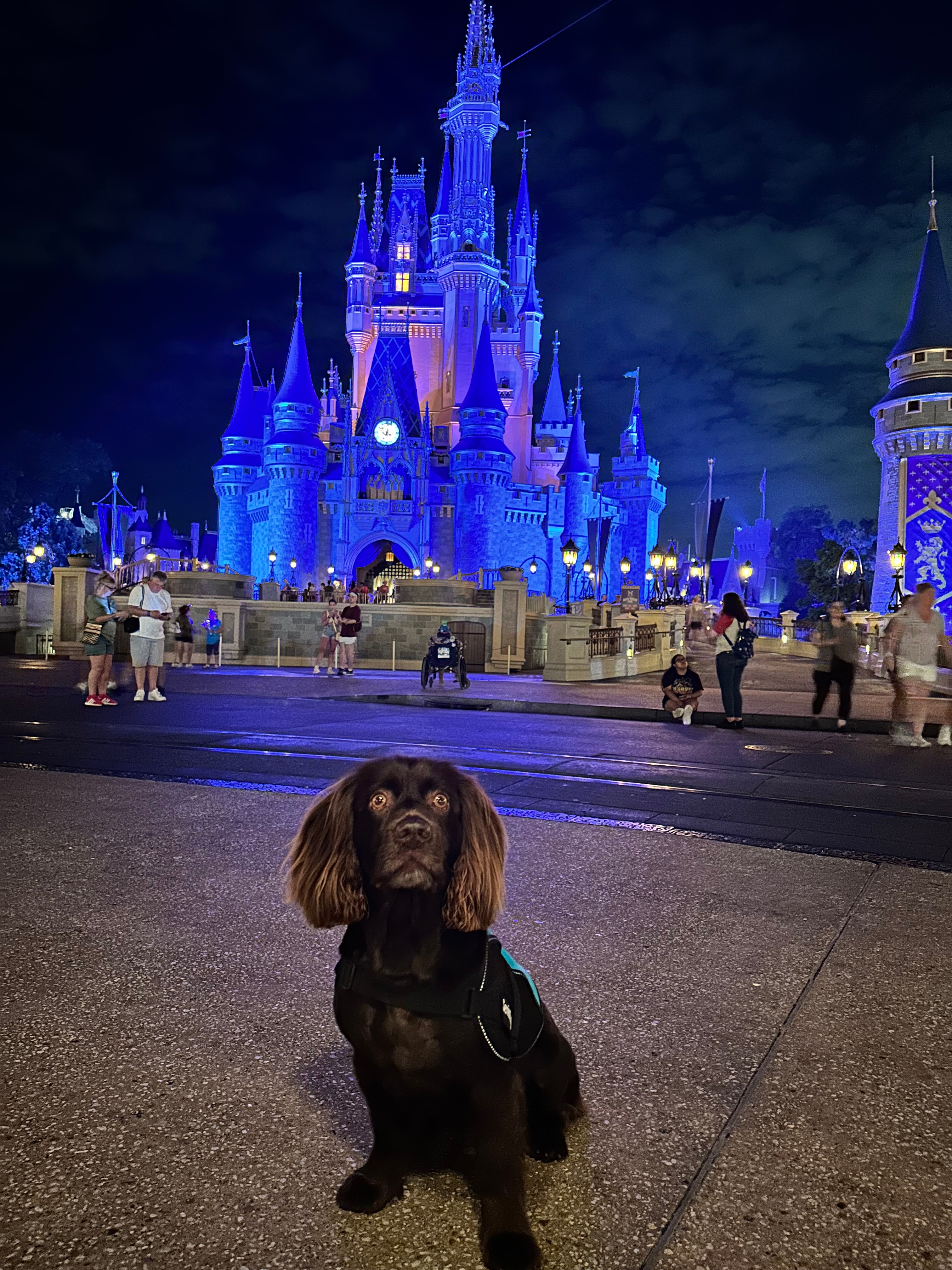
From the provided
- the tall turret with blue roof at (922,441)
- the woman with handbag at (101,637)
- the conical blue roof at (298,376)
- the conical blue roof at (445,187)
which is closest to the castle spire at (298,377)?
the conical blue roof at (298,376)

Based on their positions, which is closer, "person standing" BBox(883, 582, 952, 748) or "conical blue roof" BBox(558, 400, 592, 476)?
"person standing" BBox(883, 582, 952, 748)

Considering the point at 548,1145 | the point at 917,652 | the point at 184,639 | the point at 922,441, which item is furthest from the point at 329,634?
the point at 922,441

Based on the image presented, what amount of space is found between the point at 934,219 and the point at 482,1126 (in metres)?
55.7

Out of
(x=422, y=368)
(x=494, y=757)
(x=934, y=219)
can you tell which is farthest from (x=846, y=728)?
(x=422, y=368)

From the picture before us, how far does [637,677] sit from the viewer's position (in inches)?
773

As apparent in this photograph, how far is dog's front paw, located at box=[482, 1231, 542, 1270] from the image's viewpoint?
1.57m

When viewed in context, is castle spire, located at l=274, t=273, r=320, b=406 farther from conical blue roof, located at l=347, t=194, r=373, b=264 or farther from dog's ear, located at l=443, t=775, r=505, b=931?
Answer: dog's ear, located at l=443, t=775, r=505, b=931

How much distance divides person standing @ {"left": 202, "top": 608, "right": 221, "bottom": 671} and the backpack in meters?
13.9

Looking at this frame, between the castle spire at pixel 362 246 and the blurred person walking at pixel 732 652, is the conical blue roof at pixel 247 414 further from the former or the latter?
the blurred person walking at pixel 732 652

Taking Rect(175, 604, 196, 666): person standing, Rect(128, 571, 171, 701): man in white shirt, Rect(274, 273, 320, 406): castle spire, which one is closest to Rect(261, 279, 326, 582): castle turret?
Rect(274, 273, 320, 406): castle spire

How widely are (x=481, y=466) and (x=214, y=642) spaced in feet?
122

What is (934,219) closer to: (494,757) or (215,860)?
(494,757)

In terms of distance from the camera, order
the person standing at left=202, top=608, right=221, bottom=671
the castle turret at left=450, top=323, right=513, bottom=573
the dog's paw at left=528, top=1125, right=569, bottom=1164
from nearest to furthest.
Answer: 1. the dog's paw at left=528, top=1125, right=569, bottom=1164
2. the person standing at left=202, top=608, right=221, bottom=671
3. the castle turret at left=450, top=323, right=513, bottom=573

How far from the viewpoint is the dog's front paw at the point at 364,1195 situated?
1731mm
